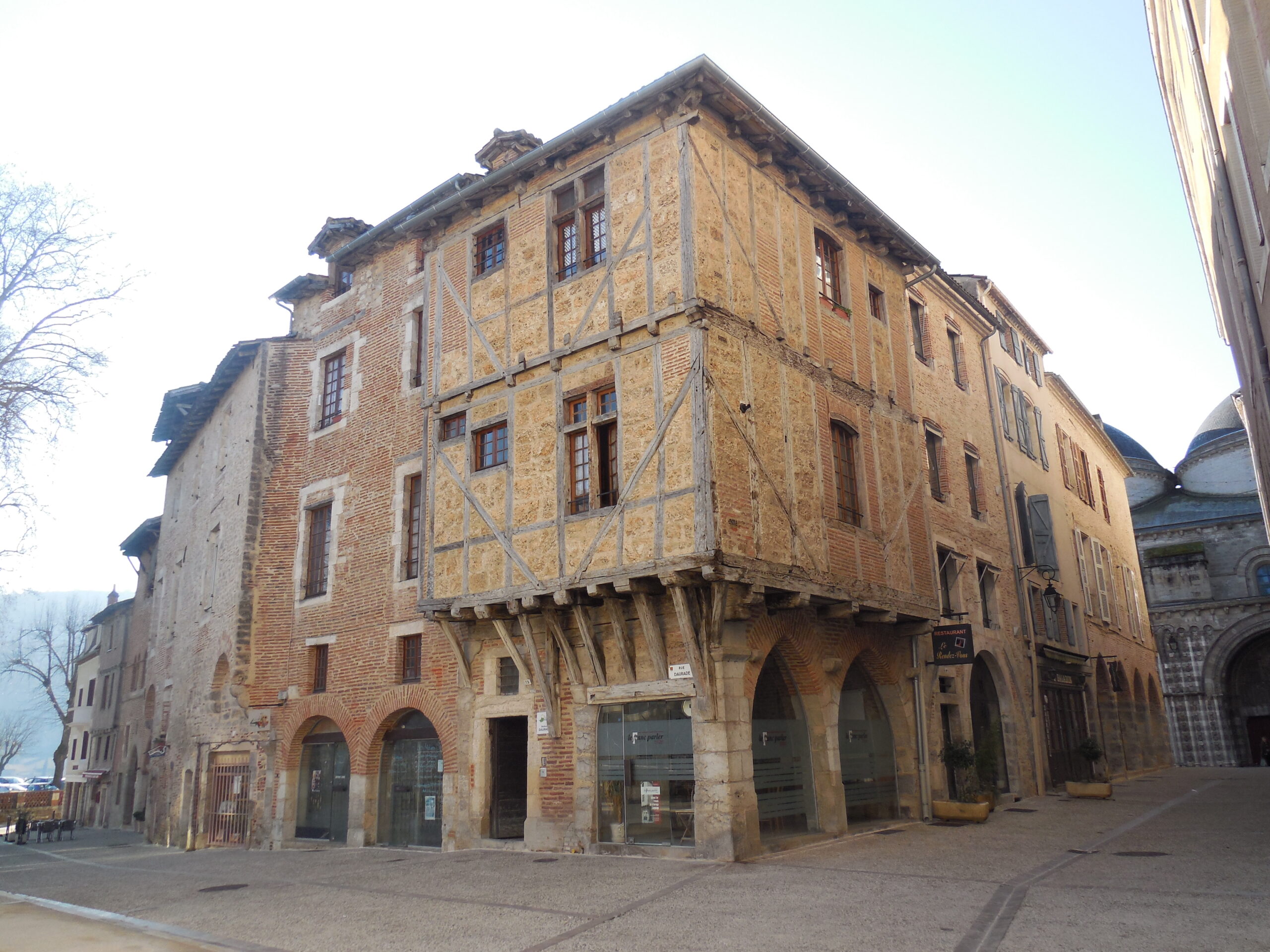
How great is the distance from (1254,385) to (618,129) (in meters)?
11.1

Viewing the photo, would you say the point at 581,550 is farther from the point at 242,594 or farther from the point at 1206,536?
the point at 1206,536

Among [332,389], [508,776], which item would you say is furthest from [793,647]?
[332,389]

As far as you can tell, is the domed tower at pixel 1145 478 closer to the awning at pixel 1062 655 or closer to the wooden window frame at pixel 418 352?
the awning at pixel 1062 655

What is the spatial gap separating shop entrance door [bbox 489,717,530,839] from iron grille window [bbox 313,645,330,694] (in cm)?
462

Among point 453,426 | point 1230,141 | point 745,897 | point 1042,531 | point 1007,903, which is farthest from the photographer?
point 1042,531

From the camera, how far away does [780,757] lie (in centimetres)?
1221

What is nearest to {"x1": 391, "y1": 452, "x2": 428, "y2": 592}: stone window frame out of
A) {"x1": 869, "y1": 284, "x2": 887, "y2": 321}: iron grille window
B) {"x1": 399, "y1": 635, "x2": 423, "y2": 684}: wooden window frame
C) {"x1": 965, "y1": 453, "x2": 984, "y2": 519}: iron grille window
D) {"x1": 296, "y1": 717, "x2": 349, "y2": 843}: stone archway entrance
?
{"x1": 399, "y1": 635, "x2": 423, "y2": 684}: wooden window frame

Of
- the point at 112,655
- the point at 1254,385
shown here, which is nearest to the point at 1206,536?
the point at 1254,385

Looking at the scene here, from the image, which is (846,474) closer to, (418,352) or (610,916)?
(610,916)

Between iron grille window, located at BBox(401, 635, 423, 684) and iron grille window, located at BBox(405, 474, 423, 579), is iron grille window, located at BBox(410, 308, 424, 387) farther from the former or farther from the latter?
iron grille window, located at BBox(401, 635, 423, 684)

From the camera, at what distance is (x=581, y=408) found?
41.8 feet

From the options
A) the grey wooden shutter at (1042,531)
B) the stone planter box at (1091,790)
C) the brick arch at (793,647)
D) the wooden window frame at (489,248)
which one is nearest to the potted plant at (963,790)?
the brick arch at (793,647)

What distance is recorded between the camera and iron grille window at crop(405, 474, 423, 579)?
15.6 metres

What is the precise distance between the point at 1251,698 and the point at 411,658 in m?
36.4
